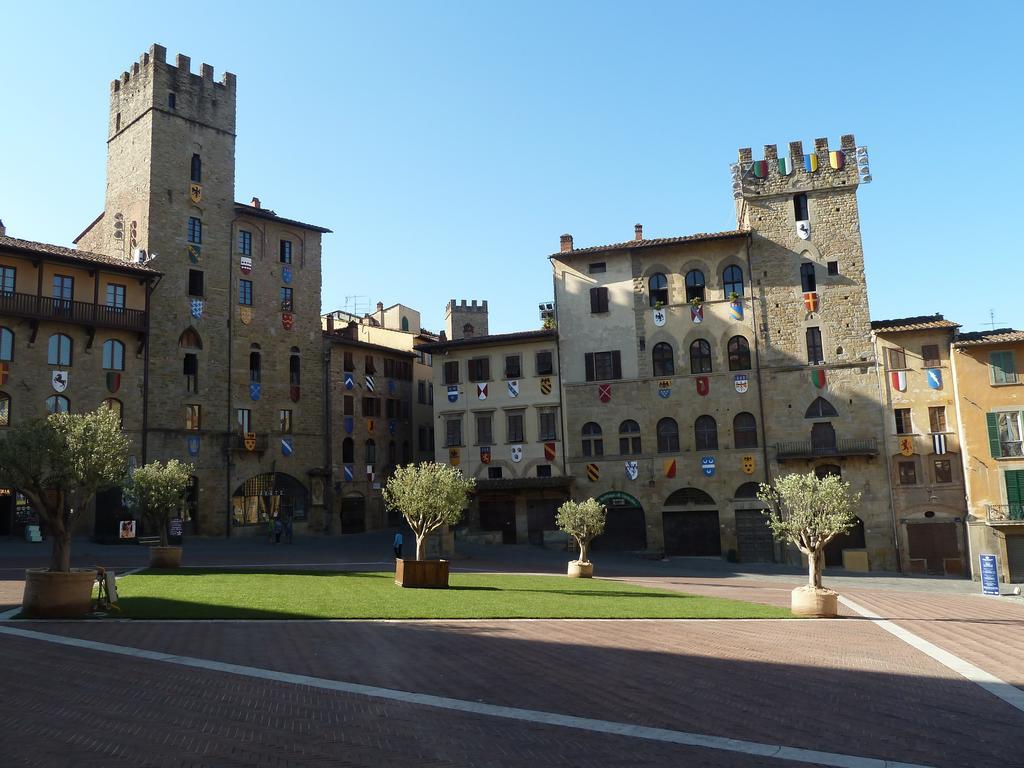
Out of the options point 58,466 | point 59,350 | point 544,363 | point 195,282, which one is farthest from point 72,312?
point 58,466

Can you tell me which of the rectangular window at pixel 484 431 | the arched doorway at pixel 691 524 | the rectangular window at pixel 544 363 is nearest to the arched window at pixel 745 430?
the arched doorway at pixel 691 524

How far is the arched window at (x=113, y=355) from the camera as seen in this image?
41562mm

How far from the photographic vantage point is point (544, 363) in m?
45.8

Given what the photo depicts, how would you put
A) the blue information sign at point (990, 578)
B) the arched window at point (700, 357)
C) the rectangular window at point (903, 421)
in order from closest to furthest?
the blue information sign at point (990, 578), the rectangular window at point (903, 421), the arched window at point (700, 357)

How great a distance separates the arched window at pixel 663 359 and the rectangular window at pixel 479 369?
9.60 metres

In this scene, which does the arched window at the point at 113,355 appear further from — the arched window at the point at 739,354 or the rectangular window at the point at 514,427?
the arched window at the point at 739,354

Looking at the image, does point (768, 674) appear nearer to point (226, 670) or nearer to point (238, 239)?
point (226, 670)

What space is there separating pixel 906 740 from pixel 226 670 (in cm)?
919

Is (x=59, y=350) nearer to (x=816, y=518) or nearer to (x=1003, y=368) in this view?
(x=816, y=518)

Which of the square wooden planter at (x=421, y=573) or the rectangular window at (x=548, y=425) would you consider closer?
the square wooden planter at (x=421, y=573)

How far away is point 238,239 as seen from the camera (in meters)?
48.3

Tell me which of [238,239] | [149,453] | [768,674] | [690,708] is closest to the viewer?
[690,708]

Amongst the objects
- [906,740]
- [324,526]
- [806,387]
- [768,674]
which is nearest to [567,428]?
[806,387]

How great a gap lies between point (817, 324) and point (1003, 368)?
889 centimetres
